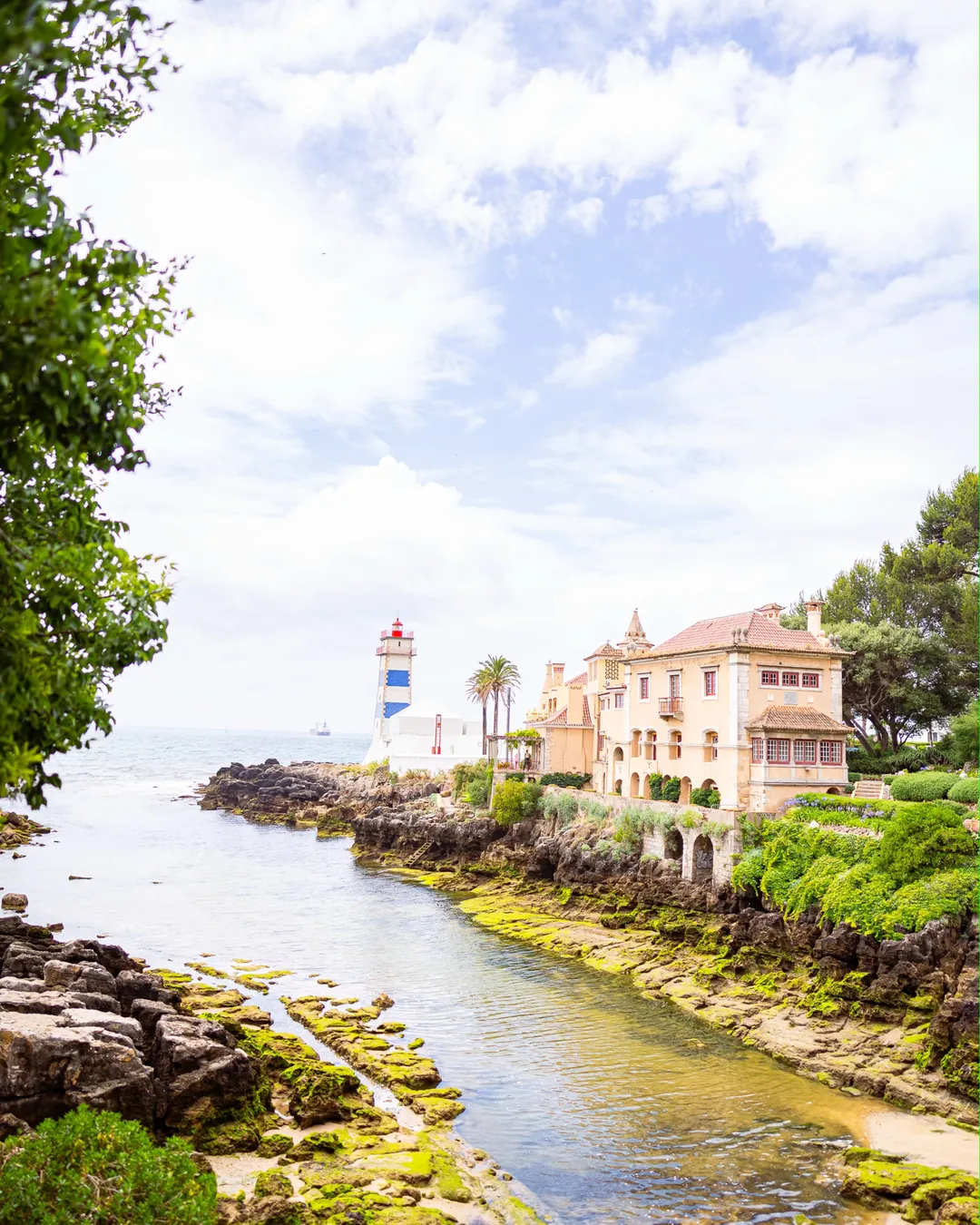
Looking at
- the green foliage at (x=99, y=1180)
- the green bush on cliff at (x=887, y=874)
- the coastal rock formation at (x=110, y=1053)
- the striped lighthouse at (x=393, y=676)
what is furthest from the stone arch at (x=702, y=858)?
the striped lighthouse at (x=393, y=676)

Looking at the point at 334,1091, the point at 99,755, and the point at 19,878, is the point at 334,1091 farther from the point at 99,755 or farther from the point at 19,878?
the point at 99,755

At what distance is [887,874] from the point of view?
2966 centimetres

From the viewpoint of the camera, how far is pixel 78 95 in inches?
376

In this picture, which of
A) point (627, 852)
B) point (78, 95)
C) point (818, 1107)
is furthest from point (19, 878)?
point (78, 95)

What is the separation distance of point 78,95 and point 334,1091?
63.4 feet

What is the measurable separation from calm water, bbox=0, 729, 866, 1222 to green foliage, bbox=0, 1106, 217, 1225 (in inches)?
316

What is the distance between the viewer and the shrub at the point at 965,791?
3353 cm

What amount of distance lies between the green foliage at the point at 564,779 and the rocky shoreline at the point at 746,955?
358 centimetres

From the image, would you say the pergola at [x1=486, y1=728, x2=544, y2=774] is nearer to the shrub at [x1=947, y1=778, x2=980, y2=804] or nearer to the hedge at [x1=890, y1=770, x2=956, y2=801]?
the hedge at [x1=890, y1=770, x2=956, y2=801]

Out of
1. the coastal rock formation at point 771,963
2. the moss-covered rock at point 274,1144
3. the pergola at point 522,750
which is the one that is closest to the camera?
the moss-covered rock at point 274,1144

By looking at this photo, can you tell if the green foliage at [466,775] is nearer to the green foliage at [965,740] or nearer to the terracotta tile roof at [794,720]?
the terracotta tile roof at [794,720]

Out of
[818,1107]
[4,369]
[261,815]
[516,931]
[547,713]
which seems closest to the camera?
[4,369]

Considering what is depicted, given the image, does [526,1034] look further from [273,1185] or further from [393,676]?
[393,676]

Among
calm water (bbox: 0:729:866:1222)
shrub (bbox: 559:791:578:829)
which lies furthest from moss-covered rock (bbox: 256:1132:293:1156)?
shrub (bbox: 559:791:578:829)
